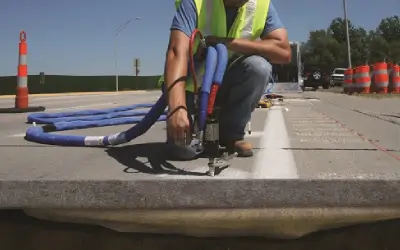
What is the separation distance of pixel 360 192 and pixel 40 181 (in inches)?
64.4

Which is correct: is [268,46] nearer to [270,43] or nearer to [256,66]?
[270,43]

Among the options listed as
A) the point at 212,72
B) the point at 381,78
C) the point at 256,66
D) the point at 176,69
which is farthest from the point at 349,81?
the point at 176,69

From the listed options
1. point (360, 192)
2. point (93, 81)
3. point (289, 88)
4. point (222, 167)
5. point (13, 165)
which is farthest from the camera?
point (93, 81)

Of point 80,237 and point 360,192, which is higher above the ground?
A: point 360,192

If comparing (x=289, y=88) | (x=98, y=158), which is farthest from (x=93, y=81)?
(x=98, y=158)

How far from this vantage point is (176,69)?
270cm

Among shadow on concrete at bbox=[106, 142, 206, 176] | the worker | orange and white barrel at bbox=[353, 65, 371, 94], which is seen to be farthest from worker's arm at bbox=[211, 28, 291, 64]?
orange and white barrel at bbox=[353, 65, 371, 94]

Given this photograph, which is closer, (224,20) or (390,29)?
(224,20)

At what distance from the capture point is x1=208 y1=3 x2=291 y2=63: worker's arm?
2.98 meters

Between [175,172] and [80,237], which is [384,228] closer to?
[175,172]

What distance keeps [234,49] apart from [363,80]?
18.7m

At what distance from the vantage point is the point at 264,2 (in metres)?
3.10

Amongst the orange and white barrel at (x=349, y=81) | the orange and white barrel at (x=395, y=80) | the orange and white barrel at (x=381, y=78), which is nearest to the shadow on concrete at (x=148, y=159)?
the orange and white barrel at (x=381, y=78)

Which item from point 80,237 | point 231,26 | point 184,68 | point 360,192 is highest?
point 231,26
